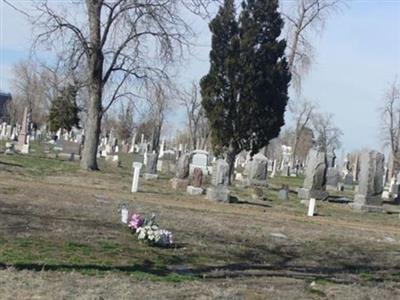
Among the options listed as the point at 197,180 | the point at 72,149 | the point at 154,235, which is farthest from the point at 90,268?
the point at 72,149

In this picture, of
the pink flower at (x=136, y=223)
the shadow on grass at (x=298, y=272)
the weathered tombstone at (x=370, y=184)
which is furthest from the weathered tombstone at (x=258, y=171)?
the shadow on grass at (x=298, y=272)

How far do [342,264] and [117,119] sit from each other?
87.7 m

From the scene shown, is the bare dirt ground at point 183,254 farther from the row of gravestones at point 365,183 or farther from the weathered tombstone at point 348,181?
the weathered tombstone at point 348,181

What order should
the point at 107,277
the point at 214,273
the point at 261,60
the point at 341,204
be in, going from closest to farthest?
the point at 107,277 → the point at 214,273 → the point at 341,204 → the point at 261,60

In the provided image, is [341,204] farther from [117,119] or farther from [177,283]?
[117,119]

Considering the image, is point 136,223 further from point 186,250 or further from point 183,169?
point 183,169

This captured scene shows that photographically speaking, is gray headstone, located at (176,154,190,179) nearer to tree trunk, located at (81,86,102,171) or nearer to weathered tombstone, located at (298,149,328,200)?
tree trunk, located at (81,86,102,171)

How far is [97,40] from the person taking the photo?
96.7 feet

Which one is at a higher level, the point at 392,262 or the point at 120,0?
the point at 120,0

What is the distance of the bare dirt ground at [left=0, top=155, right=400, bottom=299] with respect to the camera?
723 cm

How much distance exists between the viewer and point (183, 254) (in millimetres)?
9945

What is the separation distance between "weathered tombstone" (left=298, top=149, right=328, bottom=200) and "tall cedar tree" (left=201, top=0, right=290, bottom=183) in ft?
20.9

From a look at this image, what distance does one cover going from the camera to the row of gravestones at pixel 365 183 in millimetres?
25891

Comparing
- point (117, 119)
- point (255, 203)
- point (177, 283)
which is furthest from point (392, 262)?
point (117, 119)
